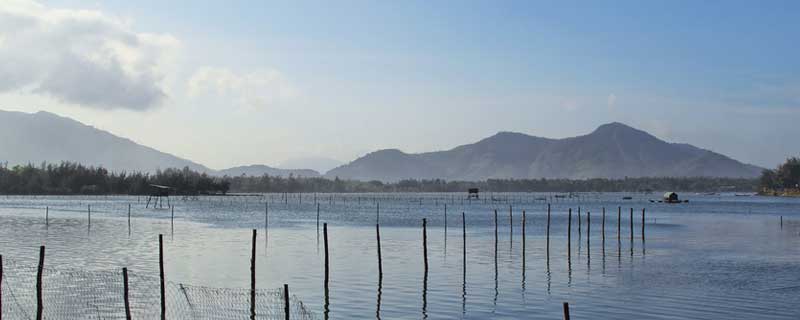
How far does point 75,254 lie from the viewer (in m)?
50.8

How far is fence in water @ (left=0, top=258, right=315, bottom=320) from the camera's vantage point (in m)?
29.0

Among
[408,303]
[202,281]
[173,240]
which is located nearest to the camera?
[408,303]

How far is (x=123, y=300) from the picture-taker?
31297 mm

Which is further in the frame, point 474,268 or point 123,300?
point 474,268

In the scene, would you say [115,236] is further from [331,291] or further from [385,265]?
[331,291]

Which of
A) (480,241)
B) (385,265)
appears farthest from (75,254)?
(480,241)

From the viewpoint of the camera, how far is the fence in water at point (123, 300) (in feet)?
95.3

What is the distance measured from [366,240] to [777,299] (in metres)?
36.5

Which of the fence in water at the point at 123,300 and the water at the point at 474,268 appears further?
the water at the point at 474,268

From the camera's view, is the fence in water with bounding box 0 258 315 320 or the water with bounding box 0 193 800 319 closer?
the fence in water with bounding box 0 258 315 320

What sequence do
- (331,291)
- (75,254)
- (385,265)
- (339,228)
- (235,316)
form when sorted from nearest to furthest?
(235,316)
(331,291)
(385,265)
(75,254)
(339,228)

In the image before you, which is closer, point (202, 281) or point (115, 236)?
point (202, 281)

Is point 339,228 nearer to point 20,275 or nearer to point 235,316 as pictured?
point 20,275

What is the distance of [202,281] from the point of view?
1515 inches
